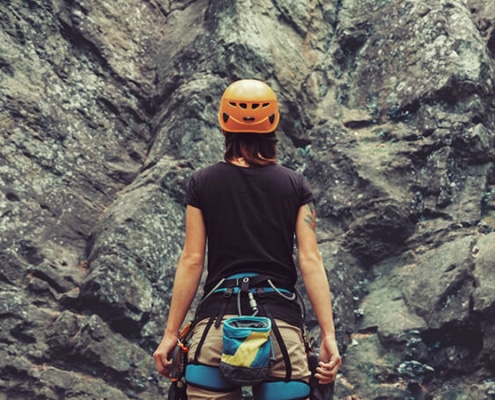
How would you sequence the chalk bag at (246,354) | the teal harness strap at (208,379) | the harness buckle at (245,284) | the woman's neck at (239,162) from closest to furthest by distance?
the chalk bag at (246,354)
the teal harness strap at (208,379)
the harness buckle at (245,284)
the woman's neck at (239,162)

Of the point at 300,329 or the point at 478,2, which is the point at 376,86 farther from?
the point at 300,329

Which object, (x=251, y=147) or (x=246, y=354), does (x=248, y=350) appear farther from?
(x=251, y=147)

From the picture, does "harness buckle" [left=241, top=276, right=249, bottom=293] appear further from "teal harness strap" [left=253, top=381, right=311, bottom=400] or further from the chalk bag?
"teal harness strap" [left=253, top=381, right=311, bottom=400]

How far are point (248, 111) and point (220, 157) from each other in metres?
6.98

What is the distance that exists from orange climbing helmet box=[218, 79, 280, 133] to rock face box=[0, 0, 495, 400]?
5.79 m

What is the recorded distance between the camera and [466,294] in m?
9.83

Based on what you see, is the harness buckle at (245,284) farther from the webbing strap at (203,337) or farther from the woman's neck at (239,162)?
the woman's neck at (239,162)

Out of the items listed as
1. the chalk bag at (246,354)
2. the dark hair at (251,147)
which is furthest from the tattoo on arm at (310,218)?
the chalk bag at (246,354)

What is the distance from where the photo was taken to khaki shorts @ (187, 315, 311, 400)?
436cm

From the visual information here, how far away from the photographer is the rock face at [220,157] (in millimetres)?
9766

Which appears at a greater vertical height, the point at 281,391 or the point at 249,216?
the point at 249,216

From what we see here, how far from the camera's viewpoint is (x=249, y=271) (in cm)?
458

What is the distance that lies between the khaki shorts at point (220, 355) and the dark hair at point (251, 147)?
1.10m

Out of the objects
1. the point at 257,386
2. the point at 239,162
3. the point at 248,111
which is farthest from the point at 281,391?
the point at 248,111
